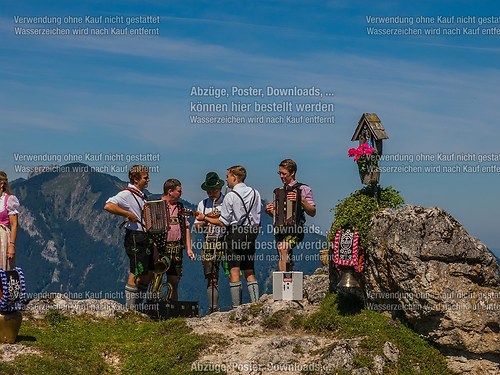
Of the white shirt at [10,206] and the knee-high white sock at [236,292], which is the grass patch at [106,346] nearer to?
the knee-high white sock at [236,292]

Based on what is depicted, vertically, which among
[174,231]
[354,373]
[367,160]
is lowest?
[354,373]

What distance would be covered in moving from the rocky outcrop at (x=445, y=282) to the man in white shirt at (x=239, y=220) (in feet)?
11.5

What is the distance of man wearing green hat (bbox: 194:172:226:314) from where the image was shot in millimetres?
19172

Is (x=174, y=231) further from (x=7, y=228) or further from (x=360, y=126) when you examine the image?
(x=360, y=126)

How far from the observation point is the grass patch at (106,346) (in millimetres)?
15234

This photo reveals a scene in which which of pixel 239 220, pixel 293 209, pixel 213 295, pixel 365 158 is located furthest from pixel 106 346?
pixel 365 158

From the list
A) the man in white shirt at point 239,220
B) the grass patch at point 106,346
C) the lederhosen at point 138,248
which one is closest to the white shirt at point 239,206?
the man in white shirt at point 239,220

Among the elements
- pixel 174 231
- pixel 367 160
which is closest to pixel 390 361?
pixel 367 160

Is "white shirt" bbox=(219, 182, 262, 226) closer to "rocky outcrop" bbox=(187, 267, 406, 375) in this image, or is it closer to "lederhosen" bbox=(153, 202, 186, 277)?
"lederhosen" bbox=(153, 202, 186, 277)

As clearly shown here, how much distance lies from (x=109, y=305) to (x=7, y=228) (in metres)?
3.13

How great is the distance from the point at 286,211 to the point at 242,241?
141 centimetres

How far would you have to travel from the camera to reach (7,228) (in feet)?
58.6

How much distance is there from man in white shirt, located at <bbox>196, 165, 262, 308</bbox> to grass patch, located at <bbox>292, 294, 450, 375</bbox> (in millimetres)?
2215

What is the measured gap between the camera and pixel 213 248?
63.1 feet
